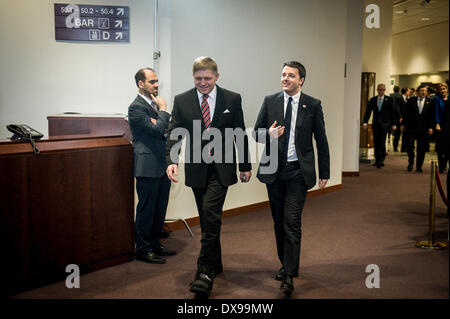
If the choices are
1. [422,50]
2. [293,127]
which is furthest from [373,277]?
[422,50]

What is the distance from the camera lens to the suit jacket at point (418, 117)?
944cm

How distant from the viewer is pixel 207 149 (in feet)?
11.4

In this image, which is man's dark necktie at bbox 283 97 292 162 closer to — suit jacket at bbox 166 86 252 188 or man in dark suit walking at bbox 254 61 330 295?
man in dark suit walking at bbox 254 61 330 295

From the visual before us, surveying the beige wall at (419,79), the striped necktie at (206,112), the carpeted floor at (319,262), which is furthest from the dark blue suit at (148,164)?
the beige wall at (419,79)

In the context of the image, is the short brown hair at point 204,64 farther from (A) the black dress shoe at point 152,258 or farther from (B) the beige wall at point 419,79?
(B) the beige wall at point 419,79

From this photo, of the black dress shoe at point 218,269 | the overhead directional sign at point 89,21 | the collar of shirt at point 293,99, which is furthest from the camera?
the overhead directional sign at point 89,21

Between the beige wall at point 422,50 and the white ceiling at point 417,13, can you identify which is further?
the beige wall at point 422,50

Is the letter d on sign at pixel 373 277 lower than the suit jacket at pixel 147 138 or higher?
lower

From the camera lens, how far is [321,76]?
7.16 m

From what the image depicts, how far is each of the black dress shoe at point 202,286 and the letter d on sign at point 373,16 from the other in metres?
8.61

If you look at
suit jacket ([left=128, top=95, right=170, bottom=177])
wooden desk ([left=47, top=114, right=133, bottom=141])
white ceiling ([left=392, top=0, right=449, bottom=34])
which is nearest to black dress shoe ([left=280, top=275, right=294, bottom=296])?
suit jacket ([left=128, top=95, right=170, bottom=177])

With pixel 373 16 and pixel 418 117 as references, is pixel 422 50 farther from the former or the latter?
pixel 418 117

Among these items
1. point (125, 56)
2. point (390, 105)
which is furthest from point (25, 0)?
point (390, 105)
